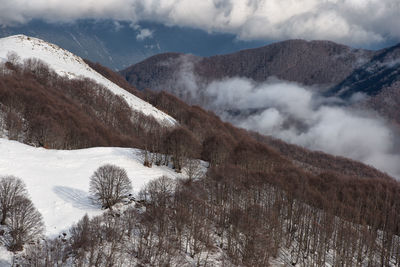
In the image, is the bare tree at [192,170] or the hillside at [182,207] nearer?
the hillside at [182,207]

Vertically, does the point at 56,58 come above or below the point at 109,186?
above

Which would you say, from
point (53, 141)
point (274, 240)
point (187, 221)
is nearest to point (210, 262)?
point (187, 221)

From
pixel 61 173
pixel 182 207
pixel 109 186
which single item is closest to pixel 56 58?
pixel 61 173

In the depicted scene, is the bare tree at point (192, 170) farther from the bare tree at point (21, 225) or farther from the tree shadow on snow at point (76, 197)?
the bare tree at point (21, 225)

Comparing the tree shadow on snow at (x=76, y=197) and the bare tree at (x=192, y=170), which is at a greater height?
the bare tree at (x=192, y=170)

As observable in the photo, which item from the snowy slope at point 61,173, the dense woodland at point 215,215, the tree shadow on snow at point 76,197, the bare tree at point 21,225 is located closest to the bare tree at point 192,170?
the dense woodland at point 215,215

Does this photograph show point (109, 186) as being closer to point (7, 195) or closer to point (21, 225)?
point (7, 195)

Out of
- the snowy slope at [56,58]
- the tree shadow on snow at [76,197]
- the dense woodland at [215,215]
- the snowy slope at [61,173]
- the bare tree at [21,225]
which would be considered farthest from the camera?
the snowy slope at [56,58]
